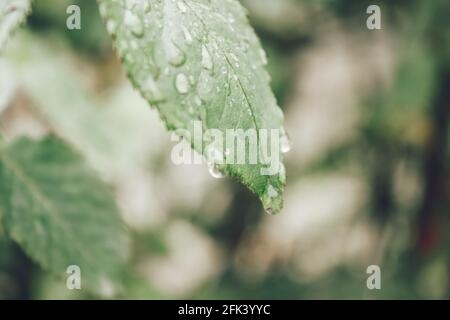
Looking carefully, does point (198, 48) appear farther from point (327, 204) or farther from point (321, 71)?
point (321, 71)

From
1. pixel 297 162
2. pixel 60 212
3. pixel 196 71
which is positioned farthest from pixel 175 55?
pixel 297 162

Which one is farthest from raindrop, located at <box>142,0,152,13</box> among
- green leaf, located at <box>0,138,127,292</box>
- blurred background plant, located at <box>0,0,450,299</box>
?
blurred background plant, located at <box>0,0,450,299</box>

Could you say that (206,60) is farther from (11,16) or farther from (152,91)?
(11,16)

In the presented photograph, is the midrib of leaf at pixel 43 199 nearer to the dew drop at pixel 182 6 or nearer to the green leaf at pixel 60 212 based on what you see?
the green leaf at pixel 60 212

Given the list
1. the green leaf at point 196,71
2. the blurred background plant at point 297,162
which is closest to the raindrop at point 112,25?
the green leaf at point 196,71

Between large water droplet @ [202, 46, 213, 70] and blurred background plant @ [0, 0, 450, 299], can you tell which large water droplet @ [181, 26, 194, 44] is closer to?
large water droplet @ [202, 46, 213, 70]
